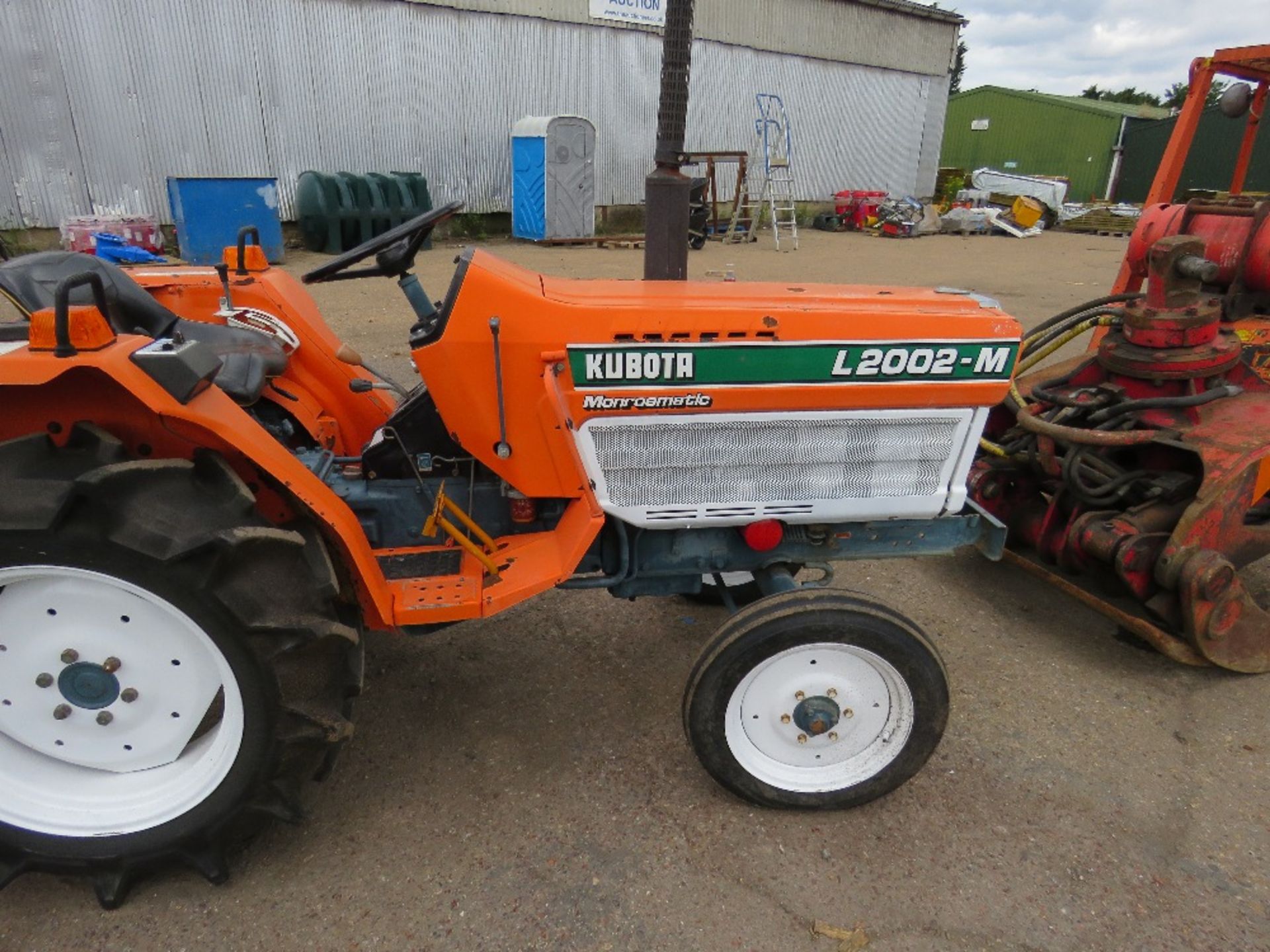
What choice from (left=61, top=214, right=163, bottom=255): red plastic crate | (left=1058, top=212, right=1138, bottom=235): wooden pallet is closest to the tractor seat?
(left=61, top=214, right=163, bottom=255): red plastic crate

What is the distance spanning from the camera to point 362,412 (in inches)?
113

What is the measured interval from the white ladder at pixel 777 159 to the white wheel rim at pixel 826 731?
42.3 ft

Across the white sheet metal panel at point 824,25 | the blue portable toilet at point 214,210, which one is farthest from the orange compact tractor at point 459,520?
the white sheet metal panel at point 824,25

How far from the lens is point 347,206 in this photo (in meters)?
10.7

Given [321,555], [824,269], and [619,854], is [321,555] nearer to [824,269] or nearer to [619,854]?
[619,854]

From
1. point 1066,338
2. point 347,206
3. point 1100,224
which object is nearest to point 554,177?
point 347,206

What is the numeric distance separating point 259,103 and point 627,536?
10944 mm

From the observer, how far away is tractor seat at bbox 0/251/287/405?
92.7 inches

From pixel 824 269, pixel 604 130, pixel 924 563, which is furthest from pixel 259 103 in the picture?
pixel 924 563

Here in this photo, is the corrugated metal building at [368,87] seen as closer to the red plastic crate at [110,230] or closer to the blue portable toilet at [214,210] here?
the red plastic crate at [110,230]

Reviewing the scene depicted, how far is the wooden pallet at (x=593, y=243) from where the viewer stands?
42.2 feet

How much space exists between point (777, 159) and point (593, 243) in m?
3.77

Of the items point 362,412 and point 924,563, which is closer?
point 362,412

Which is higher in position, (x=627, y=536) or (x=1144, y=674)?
(x=627, y=536)
